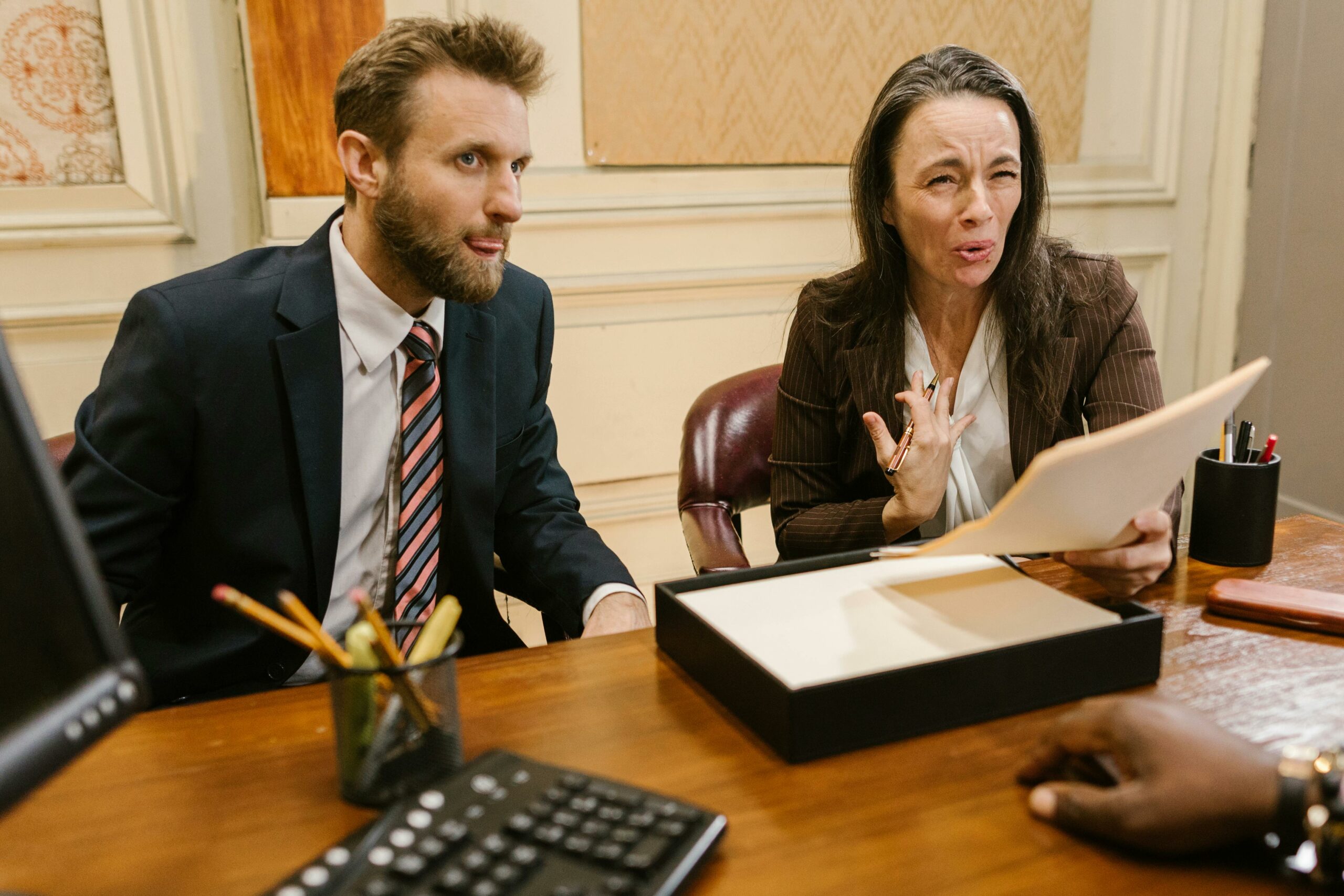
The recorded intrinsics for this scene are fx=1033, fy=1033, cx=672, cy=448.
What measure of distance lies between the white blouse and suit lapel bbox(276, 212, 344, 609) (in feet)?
3.09

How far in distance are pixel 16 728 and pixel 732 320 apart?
8.23 ft

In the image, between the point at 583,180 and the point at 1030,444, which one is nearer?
the point at 1030,444

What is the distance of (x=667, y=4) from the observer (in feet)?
8.93

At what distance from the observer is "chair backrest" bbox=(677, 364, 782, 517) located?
70.9 inches

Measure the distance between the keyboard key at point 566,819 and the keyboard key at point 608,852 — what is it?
0.03 m

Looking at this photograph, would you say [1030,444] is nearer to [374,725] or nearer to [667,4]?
[374,725]

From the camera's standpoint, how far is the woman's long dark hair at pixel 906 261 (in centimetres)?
173

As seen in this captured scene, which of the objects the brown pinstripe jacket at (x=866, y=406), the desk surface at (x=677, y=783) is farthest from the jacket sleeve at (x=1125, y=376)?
the desk surface at (x=677, y=783)

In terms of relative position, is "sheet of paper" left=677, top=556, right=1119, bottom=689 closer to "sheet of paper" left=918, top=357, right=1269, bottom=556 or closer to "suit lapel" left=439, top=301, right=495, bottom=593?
"sheet of paper" left=918, top=357, right=1269, bottom=556

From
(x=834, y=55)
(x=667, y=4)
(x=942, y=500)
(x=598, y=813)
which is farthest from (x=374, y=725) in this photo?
(x=834, y=55)

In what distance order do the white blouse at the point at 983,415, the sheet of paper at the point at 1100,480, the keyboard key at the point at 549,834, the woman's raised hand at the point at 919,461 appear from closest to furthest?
the keyboard key at the point at 549,834 → the sheet of paper at the point at 1100,480 → the woman's raised hand at the point at 919,461 → the white blouse at the point at 983,415

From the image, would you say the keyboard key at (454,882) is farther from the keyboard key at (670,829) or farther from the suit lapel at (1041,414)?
the suit lapel at (1041,414)

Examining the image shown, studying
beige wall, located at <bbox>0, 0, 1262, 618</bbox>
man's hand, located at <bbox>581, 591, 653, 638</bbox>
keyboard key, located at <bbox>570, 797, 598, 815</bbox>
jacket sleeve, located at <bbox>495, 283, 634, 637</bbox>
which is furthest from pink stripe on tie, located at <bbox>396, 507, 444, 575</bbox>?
beige wall, located at <bbox>0, 0, 1262, 618</bbox>

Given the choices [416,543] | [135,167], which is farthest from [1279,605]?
[135,167]
